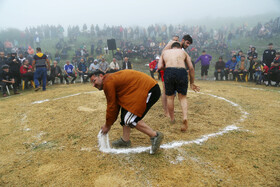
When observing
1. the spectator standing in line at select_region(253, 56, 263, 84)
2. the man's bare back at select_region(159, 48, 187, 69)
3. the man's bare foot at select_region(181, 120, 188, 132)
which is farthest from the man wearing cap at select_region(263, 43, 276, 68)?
the man's bare foot at select_region(181, 120, 188, 132)

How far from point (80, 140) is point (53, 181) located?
1.10 m

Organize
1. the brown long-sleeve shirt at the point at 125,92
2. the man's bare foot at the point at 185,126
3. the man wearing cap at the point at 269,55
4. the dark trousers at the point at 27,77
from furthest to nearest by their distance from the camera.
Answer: the man wearing cap at the point at 269,55 < the dark trousers at the point at 27,77 < the man's bare foot at the point at 185,126 < the brown long-sleeve shirt at the point at 125,92

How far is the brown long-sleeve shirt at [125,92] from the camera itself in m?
2.57

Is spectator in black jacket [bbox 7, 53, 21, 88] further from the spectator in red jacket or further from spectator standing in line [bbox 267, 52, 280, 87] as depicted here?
spectator standing in line [bbox 267, 52, 280, 87]

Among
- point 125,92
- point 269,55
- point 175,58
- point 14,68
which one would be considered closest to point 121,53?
point 14,68

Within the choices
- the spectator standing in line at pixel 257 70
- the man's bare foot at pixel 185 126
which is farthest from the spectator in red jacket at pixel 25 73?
the spectator standing in line at pixel 257 70

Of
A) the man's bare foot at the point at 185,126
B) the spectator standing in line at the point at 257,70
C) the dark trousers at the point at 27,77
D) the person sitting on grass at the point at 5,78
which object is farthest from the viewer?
the spectator standing in line at the point at 257,70

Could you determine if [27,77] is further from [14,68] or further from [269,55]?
[269,55]

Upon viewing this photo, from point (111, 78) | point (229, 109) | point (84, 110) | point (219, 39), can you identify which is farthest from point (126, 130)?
point (219, 39)

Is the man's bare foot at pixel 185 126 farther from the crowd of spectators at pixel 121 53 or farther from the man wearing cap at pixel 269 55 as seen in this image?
the man wearing cap at pixel 269 55

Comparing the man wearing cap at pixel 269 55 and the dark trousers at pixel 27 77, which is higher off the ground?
the man wearing cap at pixel 269 55

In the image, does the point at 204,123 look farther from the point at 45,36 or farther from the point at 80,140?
the point at 45,36

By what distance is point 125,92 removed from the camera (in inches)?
107

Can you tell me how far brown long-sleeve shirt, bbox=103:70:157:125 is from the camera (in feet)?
8.44
